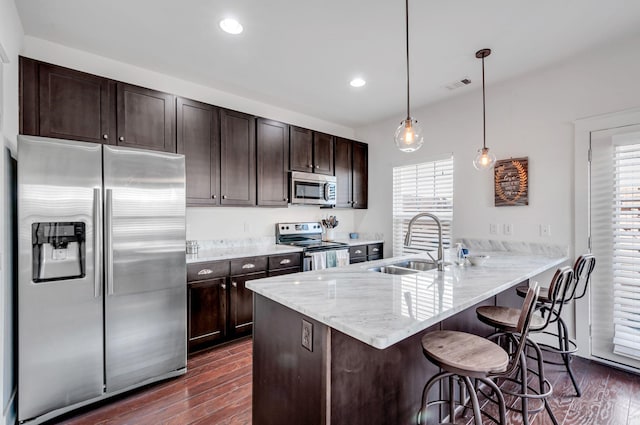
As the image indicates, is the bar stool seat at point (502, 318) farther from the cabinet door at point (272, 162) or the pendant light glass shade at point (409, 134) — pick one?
the cabinet door at point (272, 162)

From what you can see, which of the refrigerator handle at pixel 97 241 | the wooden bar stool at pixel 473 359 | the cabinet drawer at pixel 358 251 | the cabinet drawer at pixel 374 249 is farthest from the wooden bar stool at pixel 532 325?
the refrigerator handle at pixel 97 241

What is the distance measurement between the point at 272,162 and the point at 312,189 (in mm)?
716

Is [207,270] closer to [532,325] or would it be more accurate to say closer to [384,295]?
[384,295]

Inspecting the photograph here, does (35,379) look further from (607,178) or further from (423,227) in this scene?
(607,178)

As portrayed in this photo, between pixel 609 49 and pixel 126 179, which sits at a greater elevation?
pixel 609 49

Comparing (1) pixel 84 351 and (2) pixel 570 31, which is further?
(2) pixel 570 31

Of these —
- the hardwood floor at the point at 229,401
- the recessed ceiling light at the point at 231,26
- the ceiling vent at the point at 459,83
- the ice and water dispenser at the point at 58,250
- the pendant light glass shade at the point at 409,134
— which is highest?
the recessed ceiling light at the point at 231,26

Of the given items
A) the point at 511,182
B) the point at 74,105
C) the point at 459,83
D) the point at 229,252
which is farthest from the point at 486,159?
the point at 74,105

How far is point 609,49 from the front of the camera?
2.65 meters

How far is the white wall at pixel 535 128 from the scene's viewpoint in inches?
105

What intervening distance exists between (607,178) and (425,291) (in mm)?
2354

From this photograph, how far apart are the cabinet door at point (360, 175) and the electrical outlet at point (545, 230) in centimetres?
244

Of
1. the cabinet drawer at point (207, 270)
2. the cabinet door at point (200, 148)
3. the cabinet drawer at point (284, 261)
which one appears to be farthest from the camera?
the cabinet drawer at point (284, 261)

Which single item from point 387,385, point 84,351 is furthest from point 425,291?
point 84,351
